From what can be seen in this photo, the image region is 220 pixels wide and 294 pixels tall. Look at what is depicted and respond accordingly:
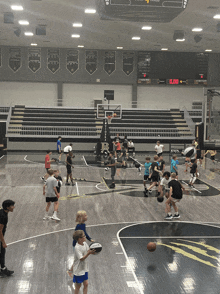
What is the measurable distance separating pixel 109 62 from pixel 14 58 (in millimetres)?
8764

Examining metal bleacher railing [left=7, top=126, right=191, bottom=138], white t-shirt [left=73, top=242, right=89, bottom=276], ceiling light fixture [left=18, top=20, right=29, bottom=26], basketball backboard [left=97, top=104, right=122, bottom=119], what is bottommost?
white t-shirt [left=73, top=242, right=89, bottom=276]

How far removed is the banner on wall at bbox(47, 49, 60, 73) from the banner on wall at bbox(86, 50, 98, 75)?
277 centimetres

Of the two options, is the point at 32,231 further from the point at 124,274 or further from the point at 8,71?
the point at 8,71

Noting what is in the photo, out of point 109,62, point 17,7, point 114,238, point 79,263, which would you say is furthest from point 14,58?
point 79,263

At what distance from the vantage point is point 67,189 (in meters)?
16.3

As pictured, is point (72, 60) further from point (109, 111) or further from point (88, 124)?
point (88, 124)

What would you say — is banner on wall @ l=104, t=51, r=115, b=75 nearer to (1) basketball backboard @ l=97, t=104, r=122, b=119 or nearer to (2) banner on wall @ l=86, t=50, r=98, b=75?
(2) banner on wall @ l=86, t=50, r=98, b=75

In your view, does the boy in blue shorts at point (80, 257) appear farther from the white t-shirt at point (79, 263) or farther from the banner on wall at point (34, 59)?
the banner on wall at point (34, 59)

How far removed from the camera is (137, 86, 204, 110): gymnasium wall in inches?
1422

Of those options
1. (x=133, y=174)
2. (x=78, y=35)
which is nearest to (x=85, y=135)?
(x=78, y=35)

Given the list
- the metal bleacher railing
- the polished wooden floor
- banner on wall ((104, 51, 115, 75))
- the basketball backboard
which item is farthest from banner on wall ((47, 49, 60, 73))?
the polished wooden floor

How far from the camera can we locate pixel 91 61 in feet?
114

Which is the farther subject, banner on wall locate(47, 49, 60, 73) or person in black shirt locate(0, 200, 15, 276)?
banner on wall locate(47, 49, 60, 73)

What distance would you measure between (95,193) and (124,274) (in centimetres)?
787
